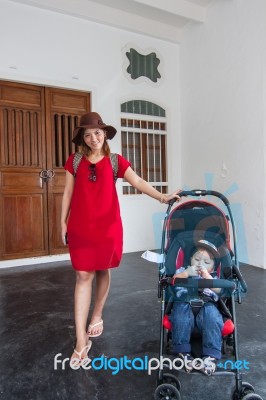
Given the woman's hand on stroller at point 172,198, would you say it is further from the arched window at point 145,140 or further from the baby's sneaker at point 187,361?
the arched window at point 145,140

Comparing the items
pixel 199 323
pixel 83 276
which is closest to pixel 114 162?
pixel 83 276

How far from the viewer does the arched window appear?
5.15 meters

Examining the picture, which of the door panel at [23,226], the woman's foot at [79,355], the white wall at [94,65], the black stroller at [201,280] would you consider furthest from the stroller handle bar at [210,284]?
the white wall at [94,65]

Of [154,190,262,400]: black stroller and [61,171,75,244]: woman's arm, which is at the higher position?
[61,171,75,244]: woman's arm

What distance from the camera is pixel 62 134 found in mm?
4691

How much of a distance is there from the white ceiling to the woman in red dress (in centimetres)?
344

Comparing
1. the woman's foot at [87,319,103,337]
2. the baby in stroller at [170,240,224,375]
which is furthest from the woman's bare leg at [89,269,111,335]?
the baby in stroller at [170,240,224,375]

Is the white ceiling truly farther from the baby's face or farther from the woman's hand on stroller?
the baby's face

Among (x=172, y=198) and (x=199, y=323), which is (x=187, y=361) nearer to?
(x=199, y=323)

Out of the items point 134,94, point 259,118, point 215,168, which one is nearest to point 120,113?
point 134,94

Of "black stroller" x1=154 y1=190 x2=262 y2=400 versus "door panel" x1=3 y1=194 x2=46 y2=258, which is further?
"door panel" x1=3 y1=194 x2=46 y2=258

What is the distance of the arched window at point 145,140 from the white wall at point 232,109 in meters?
0.50

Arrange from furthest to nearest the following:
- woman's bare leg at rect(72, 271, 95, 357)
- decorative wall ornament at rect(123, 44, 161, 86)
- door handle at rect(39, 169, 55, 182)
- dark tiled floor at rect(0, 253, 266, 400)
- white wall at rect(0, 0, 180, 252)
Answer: decorative wall ornament at rect(123, 44, 161, 86) → door handle at rect(39, 169, 55, 182) → white wall at rect(0, 0, 180, 252) → woman's bare leg at rect(72, 271, 95, 357) → dark tiled floor at rect(0, 253, 266, 400)

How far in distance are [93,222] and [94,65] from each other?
370 cm
